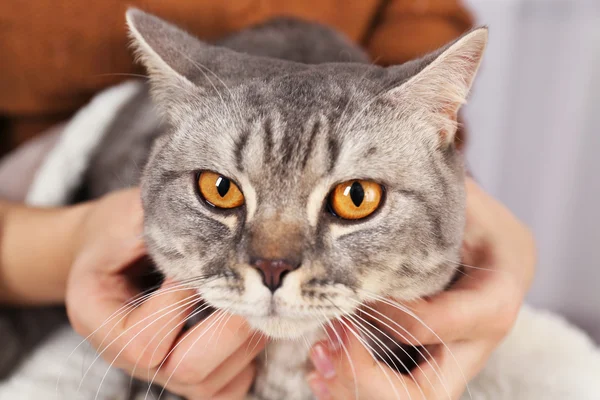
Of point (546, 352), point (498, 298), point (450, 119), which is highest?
point (450, 119)

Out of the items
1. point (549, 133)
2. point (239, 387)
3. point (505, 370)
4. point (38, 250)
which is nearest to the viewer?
point (239, 387)

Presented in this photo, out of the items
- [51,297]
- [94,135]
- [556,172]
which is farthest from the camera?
[556,172]

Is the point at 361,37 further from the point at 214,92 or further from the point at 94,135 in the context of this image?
the point at 214,92

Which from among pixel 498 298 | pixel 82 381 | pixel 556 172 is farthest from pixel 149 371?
pixel 556 172

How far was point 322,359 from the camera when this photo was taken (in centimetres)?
91

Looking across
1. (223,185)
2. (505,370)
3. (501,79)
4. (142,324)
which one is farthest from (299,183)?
(501,79)

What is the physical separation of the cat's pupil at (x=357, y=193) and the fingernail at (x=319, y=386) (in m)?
0.33

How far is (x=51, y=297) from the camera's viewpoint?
1.22m

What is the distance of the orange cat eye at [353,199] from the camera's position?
0.80m

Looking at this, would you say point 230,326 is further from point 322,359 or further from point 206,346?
point 322,359

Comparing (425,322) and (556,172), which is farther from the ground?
(556,172)

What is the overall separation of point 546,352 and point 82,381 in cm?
90

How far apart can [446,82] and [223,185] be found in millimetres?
379

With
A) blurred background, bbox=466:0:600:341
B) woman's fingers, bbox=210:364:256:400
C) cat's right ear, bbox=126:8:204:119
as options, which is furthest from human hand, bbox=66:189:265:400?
blurred background, bbox=466:0:600:341
